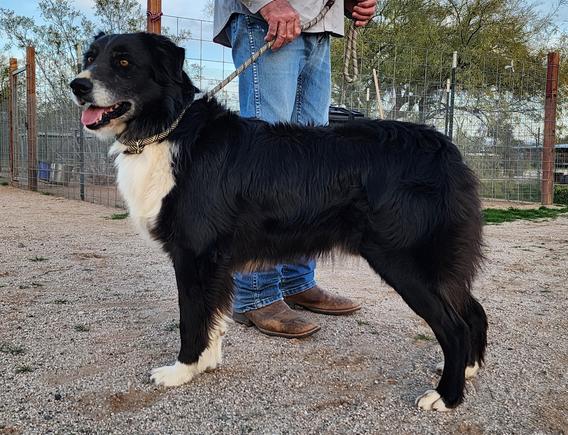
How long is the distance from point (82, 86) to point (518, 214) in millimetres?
7906

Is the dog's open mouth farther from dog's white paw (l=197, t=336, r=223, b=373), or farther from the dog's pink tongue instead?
dog's white paw (l=197, t=336, r=223, b=373)

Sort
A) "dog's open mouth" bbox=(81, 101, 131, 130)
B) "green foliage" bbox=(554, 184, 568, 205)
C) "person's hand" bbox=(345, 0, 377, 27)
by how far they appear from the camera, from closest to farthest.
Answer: "dog's open mouth" bbox=(81, 101, 131, 130) → "person's hand" bbox=(345, 0, 377, 27) → "green foliage" bbox=(554, 184, 568, 205)

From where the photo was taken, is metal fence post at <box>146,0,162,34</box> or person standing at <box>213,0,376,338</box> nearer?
person standing at <box>213,0,376,338</box>

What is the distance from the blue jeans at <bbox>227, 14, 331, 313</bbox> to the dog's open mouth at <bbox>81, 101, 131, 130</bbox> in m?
0.80

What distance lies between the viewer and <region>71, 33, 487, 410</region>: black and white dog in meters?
2.09

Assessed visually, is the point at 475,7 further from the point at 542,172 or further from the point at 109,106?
the point at 109,106

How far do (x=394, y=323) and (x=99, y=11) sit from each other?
14.4 m

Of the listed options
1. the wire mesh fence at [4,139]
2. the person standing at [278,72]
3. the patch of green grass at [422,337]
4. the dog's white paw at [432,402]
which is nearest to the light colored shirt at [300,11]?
the person standing at [278,72]

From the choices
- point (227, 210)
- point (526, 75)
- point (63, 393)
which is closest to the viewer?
point (63, 393)

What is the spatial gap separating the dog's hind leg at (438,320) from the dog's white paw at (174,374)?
962 mm

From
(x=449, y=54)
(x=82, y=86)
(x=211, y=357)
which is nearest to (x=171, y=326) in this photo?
(x=211, y=357)

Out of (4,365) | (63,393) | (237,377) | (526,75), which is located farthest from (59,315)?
(526,75)

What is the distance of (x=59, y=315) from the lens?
3057 millimetres

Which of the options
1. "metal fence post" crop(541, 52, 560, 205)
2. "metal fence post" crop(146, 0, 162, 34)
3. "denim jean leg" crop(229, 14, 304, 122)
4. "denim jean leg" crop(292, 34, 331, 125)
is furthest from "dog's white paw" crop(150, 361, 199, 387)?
"metal fence post" crop(541, 52, 560, 205)
